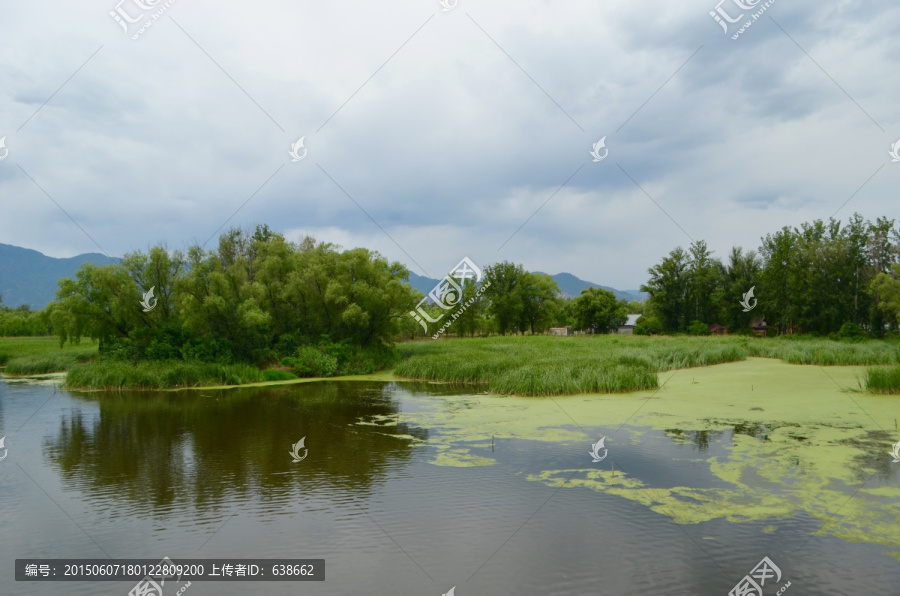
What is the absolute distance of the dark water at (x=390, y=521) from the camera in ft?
19.6

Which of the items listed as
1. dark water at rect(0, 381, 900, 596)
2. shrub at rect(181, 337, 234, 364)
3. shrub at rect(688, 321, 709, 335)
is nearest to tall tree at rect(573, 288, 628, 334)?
shrub at rect(688, 321, 709, 335)

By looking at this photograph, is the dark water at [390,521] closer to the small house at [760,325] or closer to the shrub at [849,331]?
the shrub at [849,331]

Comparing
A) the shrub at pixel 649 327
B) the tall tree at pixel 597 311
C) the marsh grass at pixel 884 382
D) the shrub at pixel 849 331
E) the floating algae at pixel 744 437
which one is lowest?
the floating algae at pixel 744 437

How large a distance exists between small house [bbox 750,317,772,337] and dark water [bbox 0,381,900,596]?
55630 mm

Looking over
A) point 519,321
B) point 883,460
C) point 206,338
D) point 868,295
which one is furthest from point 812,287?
point 206,338

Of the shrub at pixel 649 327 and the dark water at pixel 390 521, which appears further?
the shrub at pixel 649 327

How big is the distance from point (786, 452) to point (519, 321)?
2086 inches

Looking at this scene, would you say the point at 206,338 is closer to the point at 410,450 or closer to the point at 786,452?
the point at 410,450

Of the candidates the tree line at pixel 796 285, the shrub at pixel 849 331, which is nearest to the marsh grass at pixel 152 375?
the tree line at pixel 796 285

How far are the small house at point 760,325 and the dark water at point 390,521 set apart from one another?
183ft

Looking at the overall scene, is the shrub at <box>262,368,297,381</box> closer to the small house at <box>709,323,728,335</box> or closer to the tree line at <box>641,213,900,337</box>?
the tree line at <box>641,213,900,337</box>

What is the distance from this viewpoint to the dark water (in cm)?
598

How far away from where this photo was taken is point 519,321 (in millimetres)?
63688

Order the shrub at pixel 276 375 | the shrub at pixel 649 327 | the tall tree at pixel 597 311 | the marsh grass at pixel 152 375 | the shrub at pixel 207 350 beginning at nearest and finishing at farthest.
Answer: the marsh grass at pixel 152 375 < the shrub at pixel 207 350 < the shrub at pixel 276 375 < the shrub at pixel 649 327 < the tall tree at pixel 597 311
